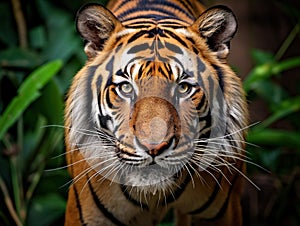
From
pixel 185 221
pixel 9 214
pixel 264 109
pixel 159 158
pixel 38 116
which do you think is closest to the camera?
pixel 159 158

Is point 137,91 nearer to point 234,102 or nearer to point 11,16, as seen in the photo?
point 234,102

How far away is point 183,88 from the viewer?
2.01 m

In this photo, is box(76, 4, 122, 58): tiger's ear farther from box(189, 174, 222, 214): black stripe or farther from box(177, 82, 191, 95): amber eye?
box(189, 174, 222, 214): black stripe

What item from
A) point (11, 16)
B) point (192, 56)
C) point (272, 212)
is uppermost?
point (11, 16)

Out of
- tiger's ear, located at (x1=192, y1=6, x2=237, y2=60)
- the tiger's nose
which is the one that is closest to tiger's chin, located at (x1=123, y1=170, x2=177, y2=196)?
the tiger's nose

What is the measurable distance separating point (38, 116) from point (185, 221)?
1.13 m

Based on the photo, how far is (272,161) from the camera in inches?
151

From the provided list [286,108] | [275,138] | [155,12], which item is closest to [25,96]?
[155,12]

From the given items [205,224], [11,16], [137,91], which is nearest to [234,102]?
[137,91]

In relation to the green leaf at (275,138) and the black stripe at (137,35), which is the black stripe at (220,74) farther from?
the green leaf at (275,138)

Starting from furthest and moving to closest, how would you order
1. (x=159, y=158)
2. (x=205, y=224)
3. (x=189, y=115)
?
1. (x=205, y=224)
2. (x=189, y=115)
3. (x=159, y=158)

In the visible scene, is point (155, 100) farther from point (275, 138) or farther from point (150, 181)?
point (275, 138)

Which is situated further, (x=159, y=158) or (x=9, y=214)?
(x=9, y=214)

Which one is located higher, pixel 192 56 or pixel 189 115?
pixel 192 56
